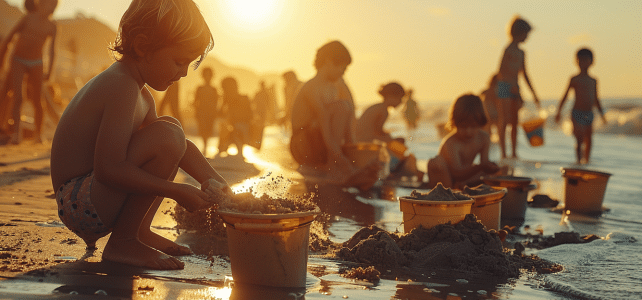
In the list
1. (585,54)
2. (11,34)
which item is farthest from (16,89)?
(585,54)

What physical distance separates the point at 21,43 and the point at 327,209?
584 centimetres

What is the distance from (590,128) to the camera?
32.0 feet

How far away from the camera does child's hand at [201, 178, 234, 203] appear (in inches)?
88.4

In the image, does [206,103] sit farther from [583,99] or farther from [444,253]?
[444,253]

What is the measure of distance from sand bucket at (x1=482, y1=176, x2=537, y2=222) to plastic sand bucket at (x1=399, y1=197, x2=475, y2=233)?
1442 mm

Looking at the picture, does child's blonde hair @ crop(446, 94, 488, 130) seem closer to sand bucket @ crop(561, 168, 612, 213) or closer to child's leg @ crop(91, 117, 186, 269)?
sand bucket @ crop(561, 168, 612, 213)

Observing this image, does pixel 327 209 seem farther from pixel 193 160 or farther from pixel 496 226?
pixel 193 160

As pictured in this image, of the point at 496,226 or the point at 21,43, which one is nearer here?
the point at 496,226

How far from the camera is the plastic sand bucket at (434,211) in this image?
3010mm

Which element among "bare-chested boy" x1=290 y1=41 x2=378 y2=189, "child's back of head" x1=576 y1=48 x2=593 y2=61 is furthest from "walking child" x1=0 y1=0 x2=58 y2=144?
"child's back of head" x1=576 y1=48 x2=593 y2=61

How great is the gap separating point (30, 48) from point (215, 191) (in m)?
6.82

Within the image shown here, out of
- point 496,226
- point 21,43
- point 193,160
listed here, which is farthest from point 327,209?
point 21,43

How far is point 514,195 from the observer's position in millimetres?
4422

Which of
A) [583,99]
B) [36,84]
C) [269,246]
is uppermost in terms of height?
[583,99]
